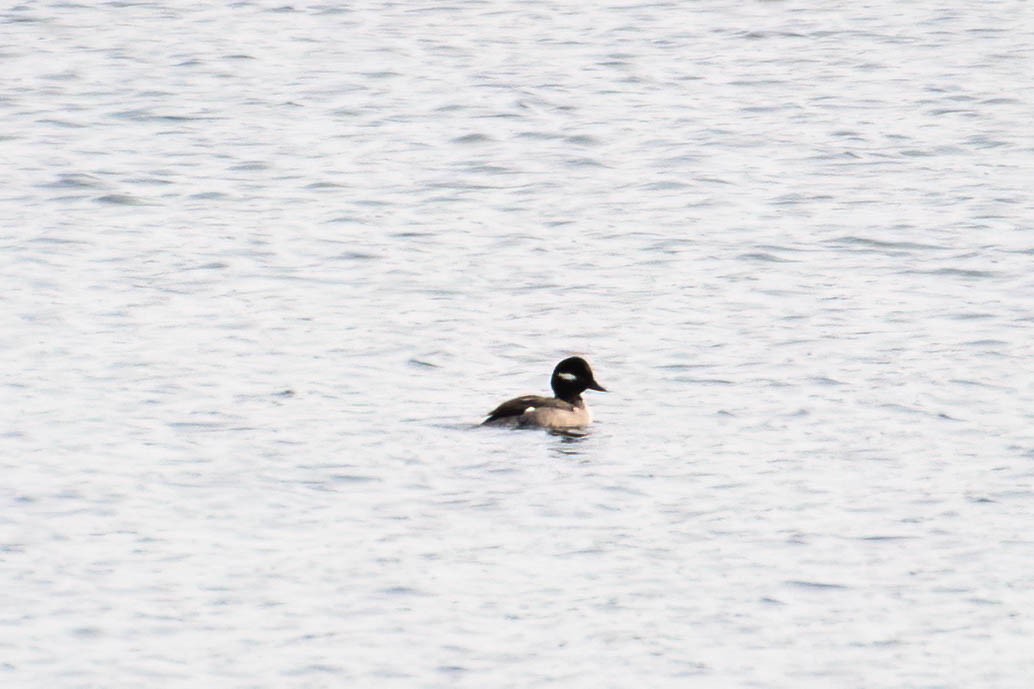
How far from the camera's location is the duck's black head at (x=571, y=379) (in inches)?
655

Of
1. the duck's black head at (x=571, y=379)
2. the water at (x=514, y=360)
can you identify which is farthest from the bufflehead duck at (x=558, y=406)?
the water at (x=514, y=360)

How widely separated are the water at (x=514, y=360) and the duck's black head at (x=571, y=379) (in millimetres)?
405

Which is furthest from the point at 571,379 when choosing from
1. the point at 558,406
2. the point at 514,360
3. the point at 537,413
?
the point at 514,360

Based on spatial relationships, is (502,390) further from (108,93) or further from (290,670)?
(108,93)

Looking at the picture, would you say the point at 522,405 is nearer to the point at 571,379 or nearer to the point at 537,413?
the point at 537,413

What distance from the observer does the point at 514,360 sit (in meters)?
18.3

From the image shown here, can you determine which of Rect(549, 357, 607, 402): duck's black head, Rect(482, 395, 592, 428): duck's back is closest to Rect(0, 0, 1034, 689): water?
Rect(482, 395, 592, 428): duck's back

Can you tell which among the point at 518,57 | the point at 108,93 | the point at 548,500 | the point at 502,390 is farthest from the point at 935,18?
the point at 548,500

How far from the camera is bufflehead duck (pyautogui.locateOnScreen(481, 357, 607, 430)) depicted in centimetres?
1625

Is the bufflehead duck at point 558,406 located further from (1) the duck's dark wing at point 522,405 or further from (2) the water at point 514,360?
(2) the water at point 514,360

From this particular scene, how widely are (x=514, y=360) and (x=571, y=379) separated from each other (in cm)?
174

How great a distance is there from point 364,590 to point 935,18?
84.2 feet

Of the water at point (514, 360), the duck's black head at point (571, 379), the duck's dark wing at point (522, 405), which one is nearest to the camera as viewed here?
the water at point (514, 360)

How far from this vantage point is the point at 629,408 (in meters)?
17.0
